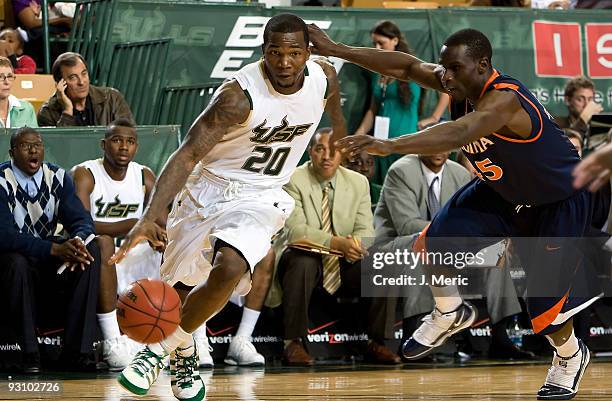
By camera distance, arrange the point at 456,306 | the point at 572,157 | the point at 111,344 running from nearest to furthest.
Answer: the point at 572,157, the point at 456,306, the point at 111,344

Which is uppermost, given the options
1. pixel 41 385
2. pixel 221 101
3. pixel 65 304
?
pixel 221 101

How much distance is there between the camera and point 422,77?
22.3 feet

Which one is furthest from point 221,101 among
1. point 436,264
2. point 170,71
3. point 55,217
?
point 170,71

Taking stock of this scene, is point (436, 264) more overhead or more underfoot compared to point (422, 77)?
more underfoot

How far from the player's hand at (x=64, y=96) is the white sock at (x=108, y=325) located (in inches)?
86.0

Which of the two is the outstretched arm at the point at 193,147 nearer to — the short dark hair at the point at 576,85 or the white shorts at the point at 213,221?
the white shorts at the point at 213,221

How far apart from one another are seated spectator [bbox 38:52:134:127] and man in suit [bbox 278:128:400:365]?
1751mm

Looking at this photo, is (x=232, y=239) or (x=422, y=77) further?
(x=422, y=77)

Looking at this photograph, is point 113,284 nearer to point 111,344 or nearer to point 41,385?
point 111,344

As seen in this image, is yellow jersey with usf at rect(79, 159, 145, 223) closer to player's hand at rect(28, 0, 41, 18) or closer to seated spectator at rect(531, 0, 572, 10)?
player's hand at rect(28, 0, 41, 18)

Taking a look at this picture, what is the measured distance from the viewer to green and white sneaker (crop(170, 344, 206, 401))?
20.2 feet

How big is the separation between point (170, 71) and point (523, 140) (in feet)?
18.8

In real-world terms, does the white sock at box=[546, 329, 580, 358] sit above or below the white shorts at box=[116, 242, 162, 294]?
below

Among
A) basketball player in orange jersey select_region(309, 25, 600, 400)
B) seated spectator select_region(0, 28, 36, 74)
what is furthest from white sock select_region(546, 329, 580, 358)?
seated spectator select_region(0, 28, 36, 74)
